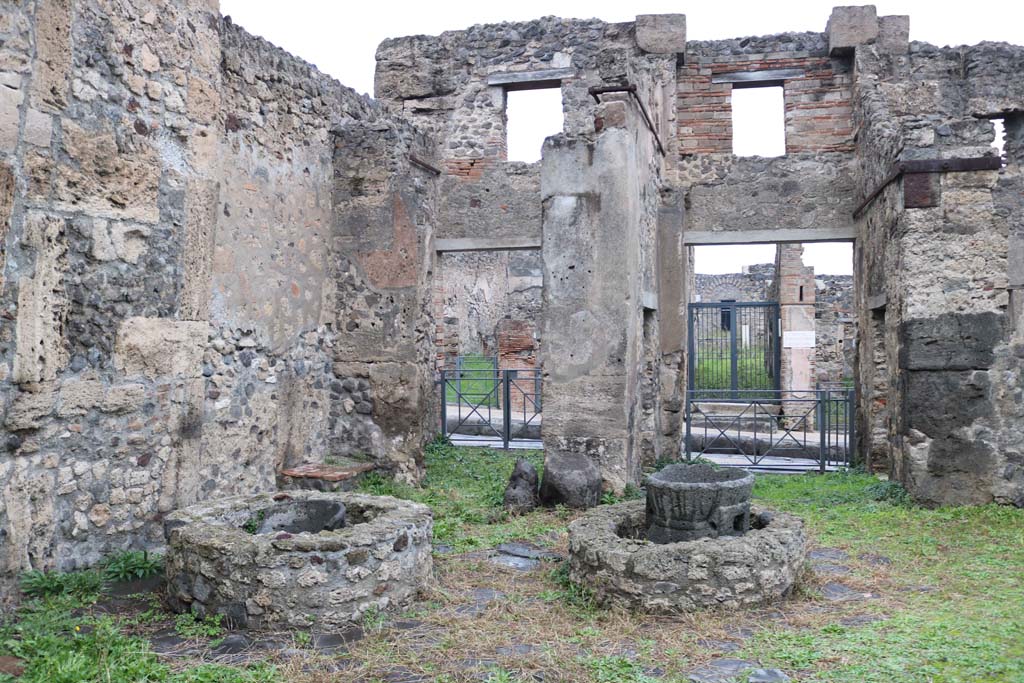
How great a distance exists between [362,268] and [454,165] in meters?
4.18

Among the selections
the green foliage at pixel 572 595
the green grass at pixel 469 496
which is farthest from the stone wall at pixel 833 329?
the green foliage at pixel 572 595

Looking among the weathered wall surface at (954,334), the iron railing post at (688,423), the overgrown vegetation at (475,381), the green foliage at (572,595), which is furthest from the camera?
the overgrown vegetation at (475,381)

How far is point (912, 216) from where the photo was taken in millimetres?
7332

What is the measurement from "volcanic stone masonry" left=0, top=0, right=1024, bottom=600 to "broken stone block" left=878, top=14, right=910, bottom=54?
3 centimetres

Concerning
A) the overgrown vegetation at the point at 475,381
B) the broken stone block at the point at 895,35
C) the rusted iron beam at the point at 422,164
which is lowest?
the overgrown vegetation at the point at 475,381

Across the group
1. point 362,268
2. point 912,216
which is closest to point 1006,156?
point 912,216

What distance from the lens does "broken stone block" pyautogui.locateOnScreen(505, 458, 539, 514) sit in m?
6.75

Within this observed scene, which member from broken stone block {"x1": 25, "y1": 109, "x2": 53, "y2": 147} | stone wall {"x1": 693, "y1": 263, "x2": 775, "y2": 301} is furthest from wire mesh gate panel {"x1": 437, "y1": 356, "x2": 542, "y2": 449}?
stone wall {"x1": 693, "y1": 263, "x2": 775, "y2": 301}

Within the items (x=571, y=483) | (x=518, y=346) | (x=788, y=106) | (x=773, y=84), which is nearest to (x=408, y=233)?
(x=571, y=483)

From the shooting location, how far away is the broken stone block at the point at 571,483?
6.80 m

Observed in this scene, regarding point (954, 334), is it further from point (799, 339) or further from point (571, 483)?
point (799, 339)

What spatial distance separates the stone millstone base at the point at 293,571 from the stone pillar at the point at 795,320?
1091cm

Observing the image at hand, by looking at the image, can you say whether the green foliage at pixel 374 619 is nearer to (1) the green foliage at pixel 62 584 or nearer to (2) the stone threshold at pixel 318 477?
(1) the green foliage at pixel 62 584

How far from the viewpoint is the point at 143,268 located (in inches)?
204
